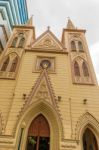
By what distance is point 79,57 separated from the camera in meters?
19.1

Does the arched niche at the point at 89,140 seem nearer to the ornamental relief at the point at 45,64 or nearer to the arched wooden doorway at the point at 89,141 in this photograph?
the arched wooden doorway at the point at 89,141

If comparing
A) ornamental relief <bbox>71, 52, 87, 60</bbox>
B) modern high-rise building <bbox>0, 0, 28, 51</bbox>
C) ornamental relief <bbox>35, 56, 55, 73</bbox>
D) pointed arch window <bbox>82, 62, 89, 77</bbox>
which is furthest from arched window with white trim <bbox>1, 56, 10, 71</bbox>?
pointed arch window <bbox>82, 62, 89, 77</bbox>

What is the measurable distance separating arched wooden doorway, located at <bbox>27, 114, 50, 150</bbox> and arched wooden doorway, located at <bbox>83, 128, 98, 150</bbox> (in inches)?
106

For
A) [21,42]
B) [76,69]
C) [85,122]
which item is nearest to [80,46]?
[76,69]

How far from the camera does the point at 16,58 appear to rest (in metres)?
18.8

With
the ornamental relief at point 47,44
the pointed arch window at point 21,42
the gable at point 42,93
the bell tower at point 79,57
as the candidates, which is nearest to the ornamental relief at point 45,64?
the gable at point 42,93

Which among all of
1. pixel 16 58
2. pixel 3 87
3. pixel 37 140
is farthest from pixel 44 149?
pixel 16 58

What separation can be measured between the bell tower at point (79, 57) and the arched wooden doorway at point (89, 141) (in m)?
4.18

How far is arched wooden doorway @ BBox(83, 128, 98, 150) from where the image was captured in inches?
517

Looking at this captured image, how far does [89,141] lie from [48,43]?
11404 millimetres

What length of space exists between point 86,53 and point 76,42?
8.41 ft

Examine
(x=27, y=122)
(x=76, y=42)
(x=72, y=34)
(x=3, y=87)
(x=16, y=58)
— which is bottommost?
(x=27, y=122)

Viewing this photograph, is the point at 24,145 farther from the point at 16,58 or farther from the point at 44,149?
the point at 16,58

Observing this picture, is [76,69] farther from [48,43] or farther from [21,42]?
[21,42]
